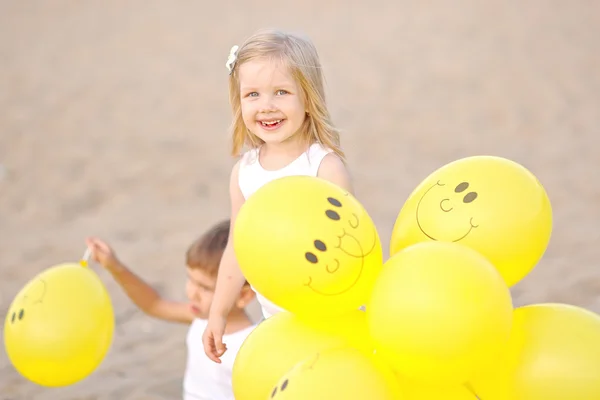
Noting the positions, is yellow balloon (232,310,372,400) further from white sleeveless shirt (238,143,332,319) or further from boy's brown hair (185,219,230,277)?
boy's brown hair (185,219,230,277)

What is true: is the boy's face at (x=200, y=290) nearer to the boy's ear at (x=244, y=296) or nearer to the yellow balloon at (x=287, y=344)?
the boy's ear at (x=244, y=296)

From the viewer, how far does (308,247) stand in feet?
5.80

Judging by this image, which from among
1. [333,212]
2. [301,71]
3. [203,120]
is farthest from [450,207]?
[203,120]

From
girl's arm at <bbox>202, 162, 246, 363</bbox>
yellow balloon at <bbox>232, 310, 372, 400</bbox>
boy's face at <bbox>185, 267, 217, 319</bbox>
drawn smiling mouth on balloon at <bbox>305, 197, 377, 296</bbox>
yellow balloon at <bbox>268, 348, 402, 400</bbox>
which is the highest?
drawn smiling mouth on balloon at <bbox>305, 197, 377, 296</bbox>

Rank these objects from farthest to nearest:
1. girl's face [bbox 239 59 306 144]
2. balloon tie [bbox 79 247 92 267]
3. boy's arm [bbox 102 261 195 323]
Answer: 1. boy's arm [bbox 102 261 195 323]
2. balloon tie [bbox 79 247 92 267]
3. girl's face [bbox 239 59 306 144]

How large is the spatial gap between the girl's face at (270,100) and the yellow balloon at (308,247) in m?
0.51

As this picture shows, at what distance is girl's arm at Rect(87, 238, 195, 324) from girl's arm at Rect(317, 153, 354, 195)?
3.31 ft

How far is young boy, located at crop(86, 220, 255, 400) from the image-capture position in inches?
116

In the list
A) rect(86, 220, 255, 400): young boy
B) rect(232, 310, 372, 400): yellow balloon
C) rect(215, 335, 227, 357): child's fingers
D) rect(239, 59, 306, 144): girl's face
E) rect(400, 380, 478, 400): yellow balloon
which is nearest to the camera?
rect(400, 380, 478, 400): yellow balloon

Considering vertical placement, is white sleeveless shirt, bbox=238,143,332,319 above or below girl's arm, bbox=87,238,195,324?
above

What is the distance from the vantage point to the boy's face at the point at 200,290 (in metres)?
3.05

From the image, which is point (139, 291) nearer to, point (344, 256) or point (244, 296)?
point (244, 296)

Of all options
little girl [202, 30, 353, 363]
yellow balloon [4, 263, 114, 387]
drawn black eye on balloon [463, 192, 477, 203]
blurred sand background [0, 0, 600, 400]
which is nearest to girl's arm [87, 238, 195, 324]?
yellow balloon [4, 263, 114, 387]

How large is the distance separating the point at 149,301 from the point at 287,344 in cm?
149
